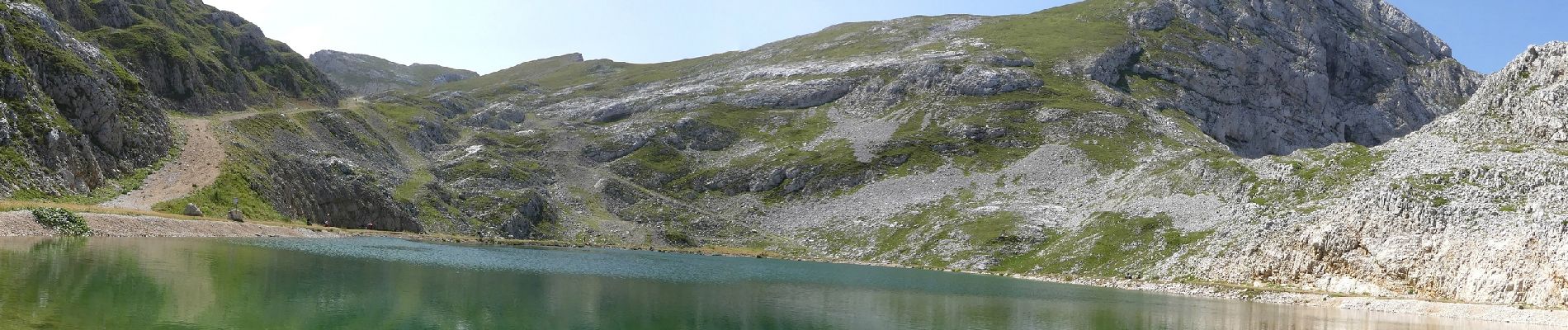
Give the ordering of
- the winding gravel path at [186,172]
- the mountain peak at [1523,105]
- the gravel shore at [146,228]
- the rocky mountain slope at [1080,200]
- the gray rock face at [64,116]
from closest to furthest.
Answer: the gravel shore at [146,228]
the gray rock face at [64,116]
the rocky mountain slope at [1080,200]
the winding gravel path at [186,172]
the mountain peak at [1523,105]

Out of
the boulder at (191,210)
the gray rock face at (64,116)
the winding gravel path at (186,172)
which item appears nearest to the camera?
the gray rock face at (64,116)

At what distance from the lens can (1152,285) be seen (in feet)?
343

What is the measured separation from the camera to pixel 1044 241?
13538 cm

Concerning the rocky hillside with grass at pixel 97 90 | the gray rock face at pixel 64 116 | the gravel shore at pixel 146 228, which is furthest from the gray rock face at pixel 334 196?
the gravel shore at pixel 146 228

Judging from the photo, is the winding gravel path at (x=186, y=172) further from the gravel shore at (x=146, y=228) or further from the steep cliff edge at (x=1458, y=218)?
the steep cliff edge at (x=1458, y=218)

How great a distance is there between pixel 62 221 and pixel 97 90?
42102mm

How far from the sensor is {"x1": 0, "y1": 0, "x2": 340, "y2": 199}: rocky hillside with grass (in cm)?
8369

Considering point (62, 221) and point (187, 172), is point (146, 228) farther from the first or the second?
point (187, 172)

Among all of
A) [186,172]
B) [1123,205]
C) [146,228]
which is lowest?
[146,228]

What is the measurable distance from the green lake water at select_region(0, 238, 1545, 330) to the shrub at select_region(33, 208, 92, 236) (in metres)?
2.83

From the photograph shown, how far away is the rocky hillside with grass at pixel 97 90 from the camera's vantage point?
83688 mm

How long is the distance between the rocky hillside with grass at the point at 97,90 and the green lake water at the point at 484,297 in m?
20.6


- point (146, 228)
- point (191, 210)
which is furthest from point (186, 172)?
point (146, 228)

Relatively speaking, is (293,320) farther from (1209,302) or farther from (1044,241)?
(1044,241)
